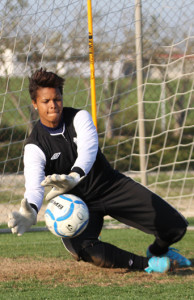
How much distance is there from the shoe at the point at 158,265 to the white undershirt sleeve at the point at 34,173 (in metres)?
1.31

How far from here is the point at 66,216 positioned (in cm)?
482

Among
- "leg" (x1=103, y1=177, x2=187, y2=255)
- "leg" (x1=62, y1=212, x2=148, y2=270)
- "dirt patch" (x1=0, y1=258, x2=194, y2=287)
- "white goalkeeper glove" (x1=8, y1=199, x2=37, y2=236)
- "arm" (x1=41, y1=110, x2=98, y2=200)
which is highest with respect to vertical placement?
"arm" (x1=41, y1=110, x2=98, y2=200)

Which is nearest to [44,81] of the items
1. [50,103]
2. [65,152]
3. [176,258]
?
[50,103]

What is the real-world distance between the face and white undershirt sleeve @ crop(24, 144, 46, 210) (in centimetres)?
29

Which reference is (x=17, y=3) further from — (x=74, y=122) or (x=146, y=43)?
(x=74, y=122)

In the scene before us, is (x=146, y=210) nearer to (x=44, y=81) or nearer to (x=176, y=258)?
(x=176, y=258)

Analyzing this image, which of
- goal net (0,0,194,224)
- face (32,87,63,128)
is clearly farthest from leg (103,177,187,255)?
goal net (0,0,194,224)

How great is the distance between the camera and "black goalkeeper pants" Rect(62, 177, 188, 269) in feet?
17.5

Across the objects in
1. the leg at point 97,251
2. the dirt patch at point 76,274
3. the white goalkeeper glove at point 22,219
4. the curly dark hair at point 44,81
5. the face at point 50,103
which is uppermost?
the curly dark hair at point 44,81

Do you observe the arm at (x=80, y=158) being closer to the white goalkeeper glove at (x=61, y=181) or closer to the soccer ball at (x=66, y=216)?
the white goalkeeper glove at (x=61, y=181)

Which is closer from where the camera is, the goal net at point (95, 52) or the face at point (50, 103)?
the face at point (50, 103)

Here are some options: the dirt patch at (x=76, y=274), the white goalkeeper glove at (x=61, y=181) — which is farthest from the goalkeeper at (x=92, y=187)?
the white goalkeeper glove at (x=61, y=181)

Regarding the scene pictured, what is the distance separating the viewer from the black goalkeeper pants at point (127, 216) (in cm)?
535

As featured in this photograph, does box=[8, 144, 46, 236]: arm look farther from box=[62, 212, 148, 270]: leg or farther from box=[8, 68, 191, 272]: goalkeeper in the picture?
box=[62, 212, 148, 270]: leg
